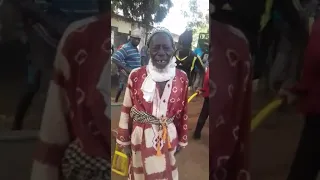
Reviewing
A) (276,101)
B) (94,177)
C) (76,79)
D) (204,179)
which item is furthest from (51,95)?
(276,101)

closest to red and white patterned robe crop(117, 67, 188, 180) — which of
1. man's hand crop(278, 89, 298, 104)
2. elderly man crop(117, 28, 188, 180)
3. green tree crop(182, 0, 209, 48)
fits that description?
elderly man crop(117, 28, 188, 180)

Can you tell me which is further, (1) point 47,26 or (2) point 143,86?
(2) point 143,86

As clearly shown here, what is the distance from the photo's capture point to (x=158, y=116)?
41.2 inches

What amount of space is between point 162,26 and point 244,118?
10.9 inches

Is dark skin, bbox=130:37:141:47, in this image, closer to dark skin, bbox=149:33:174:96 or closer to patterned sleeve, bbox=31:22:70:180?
dark skin, bbox=149:33:174:96

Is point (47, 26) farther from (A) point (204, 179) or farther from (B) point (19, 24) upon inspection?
(A) point (204, 179)

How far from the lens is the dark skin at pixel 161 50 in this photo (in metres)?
1.02

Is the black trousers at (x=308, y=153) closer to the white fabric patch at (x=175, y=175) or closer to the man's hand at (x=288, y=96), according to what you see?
the man's hand at (x=288, y=96)

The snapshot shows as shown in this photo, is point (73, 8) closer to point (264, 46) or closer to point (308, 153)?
point (264, 46)

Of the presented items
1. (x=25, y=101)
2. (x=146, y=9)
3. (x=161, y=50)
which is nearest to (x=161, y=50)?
(x=161, y=50)

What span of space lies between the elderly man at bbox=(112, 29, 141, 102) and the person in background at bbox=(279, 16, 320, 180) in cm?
34

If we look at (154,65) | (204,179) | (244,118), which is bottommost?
(204,179)

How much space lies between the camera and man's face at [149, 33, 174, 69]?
102cm

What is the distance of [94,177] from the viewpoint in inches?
37.9
